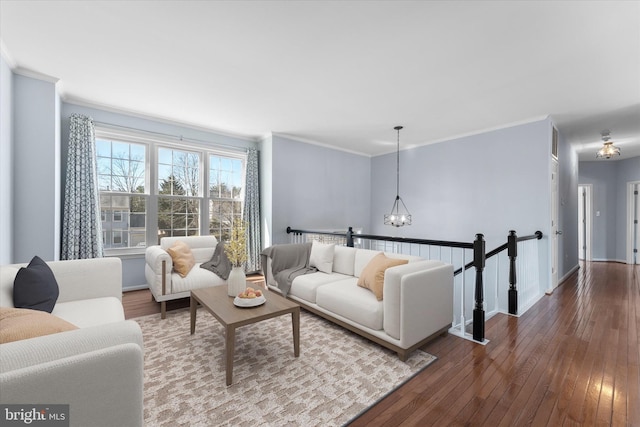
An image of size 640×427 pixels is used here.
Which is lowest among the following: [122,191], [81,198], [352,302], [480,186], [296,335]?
[296,335]

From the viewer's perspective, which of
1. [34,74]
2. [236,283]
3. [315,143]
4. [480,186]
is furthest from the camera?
[315,143]

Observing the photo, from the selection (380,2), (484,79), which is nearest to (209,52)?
(380,2)

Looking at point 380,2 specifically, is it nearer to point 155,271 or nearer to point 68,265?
point 68,265

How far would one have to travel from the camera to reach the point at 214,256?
Result: 3912 mm

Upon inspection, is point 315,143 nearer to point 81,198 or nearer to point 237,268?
point 237,268

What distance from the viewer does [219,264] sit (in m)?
3.74

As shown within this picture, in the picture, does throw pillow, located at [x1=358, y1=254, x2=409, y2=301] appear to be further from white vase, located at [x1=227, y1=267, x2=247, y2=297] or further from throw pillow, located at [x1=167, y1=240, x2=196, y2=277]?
throw pillow, located at [x1=167, y1=240, x2=196, y2=277]

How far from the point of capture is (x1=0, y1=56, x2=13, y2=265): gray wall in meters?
2.62

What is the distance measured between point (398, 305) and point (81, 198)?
13.6 ft

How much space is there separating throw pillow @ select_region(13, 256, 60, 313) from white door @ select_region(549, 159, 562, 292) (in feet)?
19.1

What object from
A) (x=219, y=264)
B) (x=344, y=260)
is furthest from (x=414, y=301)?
(x=219, y=264)

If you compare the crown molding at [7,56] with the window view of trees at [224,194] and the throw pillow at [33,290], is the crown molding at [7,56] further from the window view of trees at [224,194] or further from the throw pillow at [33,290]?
the window view of trees at [224,194]

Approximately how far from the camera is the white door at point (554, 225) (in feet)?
13.7

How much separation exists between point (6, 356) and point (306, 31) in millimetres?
2510
